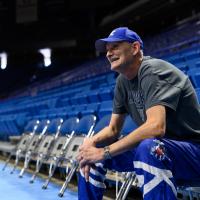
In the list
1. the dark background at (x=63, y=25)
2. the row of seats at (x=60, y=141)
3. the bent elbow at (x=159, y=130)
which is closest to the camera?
the bent elbow at (x=159, y=130)

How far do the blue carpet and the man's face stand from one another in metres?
1.47

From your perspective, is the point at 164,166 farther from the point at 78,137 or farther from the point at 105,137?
the point at 78,137

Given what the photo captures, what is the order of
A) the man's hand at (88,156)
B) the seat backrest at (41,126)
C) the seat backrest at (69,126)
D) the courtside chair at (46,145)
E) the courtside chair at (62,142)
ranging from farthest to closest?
the seat backrest at (41,126) < the courtside chair at (46,145) < the seat backrest at (69,126) < the courtside chair at (62,142) < the man's hand at (88,156)

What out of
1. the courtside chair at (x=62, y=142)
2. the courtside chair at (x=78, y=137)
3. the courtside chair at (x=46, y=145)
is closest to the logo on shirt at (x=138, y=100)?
the courtside chair at (x=78, y=137)

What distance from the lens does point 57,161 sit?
373 centimetres

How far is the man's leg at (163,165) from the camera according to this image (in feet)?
5.06

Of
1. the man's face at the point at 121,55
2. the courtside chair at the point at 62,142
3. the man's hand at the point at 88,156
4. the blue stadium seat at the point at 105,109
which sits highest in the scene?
the man's face at the point at 121,55

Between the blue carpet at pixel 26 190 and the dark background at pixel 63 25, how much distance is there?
7.61 meters

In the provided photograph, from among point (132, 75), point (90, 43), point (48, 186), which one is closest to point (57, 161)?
point (48, 186)

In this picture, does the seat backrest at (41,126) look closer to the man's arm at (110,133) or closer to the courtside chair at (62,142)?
the courtside chair at (62,142)

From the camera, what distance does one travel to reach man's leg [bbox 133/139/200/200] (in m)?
1.54

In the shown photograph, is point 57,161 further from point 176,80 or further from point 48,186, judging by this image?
point 176,80

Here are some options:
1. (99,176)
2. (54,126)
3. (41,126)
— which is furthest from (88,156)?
(41,126)

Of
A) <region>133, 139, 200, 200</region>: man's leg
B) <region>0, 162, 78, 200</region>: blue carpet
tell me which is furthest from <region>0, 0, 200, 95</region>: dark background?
<region>133, 139, 200, 200</region>: man's leg
